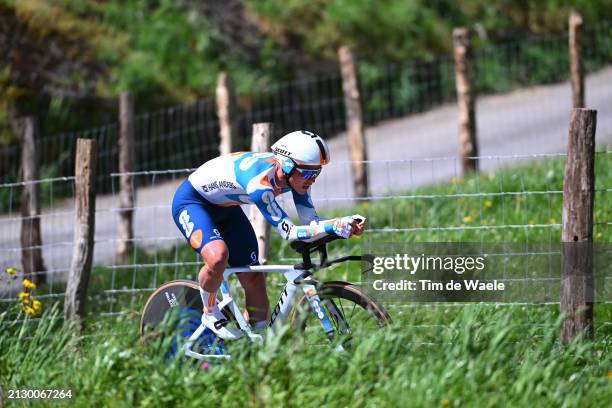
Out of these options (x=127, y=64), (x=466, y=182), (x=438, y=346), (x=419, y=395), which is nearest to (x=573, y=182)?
(x=438, y=346)

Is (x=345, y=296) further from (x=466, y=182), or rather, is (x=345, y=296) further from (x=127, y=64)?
(x=127, y=64)

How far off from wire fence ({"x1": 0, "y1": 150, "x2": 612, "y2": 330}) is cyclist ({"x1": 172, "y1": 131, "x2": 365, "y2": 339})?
91 cm

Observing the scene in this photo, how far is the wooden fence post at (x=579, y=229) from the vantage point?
6250mm

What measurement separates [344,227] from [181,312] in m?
1.33

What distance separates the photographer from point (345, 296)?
5785 mm

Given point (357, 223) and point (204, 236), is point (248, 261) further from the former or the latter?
point (357, 223)

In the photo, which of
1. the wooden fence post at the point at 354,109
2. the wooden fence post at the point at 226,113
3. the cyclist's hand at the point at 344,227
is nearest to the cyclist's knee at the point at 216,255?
the cyclist's hand at the point at 344,227

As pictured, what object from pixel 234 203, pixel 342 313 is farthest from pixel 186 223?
pixel 342 313

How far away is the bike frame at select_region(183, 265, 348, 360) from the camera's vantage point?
5.78 meters

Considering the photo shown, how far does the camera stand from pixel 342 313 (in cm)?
580

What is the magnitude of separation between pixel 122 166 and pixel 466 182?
3.42 meters

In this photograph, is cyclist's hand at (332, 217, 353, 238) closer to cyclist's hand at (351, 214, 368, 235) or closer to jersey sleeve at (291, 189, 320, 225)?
cyclist's hand at (351, 214, 368, 235)

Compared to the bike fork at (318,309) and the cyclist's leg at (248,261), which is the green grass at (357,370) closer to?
the bike fork at (318,309)

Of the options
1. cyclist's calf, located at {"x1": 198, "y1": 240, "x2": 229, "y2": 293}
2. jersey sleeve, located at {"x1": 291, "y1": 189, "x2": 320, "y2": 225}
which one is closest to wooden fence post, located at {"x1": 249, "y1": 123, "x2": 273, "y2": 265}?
cyclist's calf, located at {"x1": 198, "y1": 240, "x2": 229, "y2": 293}
